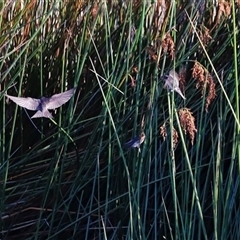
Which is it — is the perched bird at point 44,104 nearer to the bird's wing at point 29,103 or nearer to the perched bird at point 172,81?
the bird's wing at point 29,103

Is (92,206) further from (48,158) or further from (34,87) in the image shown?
(34,87)

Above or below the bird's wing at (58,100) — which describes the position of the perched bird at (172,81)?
above

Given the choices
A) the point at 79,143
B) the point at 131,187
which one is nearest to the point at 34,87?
the point at 79,143

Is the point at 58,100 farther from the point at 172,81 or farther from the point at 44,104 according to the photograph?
the point at 172,81

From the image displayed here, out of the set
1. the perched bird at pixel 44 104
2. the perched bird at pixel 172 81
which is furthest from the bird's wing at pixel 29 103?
the perched bird at pixel 172 81

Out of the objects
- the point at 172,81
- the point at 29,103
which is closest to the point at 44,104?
the point at 29,103

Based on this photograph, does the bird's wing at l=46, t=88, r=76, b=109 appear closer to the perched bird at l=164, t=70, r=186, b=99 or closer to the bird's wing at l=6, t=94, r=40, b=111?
the bird's wing at l=6, t=94, r=40, b=111

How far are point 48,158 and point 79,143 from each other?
79 mm

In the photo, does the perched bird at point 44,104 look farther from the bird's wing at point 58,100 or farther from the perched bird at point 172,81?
the perched bird at point 172,81

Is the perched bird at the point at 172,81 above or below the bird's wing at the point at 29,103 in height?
above

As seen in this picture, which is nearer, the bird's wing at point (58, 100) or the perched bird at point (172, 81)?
the perched bird at point (172, 81)

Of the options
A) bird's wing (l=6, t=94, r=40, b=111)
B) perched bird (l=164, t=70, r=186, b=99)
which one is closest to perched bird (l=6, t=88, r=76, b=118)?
bird's wing (l=6, t=94, r=40, b=111)

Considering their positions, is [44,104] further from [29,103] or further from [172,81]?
[172,81]

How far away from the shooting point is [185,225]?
1028mm
